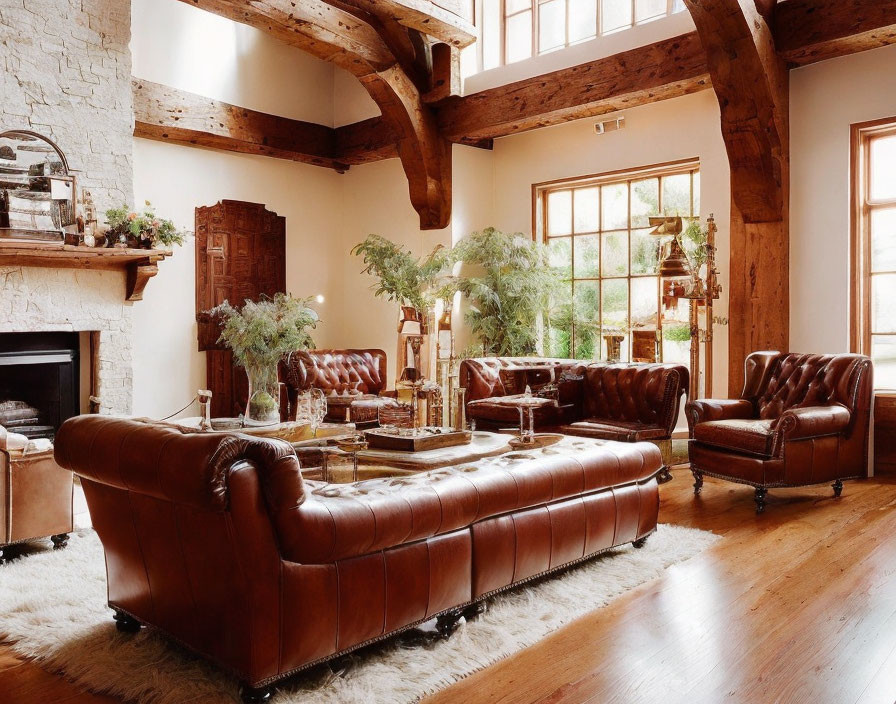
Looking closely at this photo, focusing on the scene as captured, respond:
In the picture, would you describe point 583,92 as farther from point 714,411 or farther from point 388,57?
point 714,411

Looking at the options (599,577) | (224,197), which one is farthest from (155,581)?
(224,197)

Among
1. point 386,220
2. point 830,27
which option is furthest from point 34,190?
point 830,27

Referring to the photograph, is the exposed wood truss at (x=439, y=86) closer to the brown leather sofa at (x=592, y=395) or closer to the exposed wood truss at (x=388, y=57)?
the exposed wood truss at (x=388, y=57)

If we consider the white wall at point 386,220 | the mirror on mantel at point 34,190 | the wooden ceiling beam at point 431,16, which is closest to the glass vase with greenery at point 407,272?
the white wall at point 386,220

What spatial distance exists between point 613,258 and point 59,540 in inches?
204

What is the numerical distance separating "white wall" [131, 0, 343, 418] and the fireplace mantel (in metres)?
1.00

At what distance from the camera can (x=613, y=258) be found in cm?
717

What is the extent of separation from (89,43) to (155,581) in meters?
4.86

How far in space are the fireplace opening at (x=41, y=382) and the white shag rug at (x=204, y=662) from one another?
2748 mm

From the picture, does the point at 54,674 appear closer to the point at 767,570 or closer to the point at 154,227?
the point at 767,570

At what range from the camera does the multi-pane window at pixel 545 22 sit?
6.56 metres

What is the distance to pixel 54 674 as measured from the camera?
2377mm

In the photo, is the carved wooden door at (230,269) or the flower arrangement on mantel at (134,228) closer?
the flower arrangement on mantel at (134,228)

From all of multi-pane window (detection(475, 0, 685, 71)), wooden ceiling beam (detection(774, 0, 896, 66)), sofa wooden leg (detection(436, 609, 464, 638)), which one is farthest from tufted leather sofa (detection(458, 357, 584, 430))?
multi-pane window (detection(475, 0, 685, 71))
